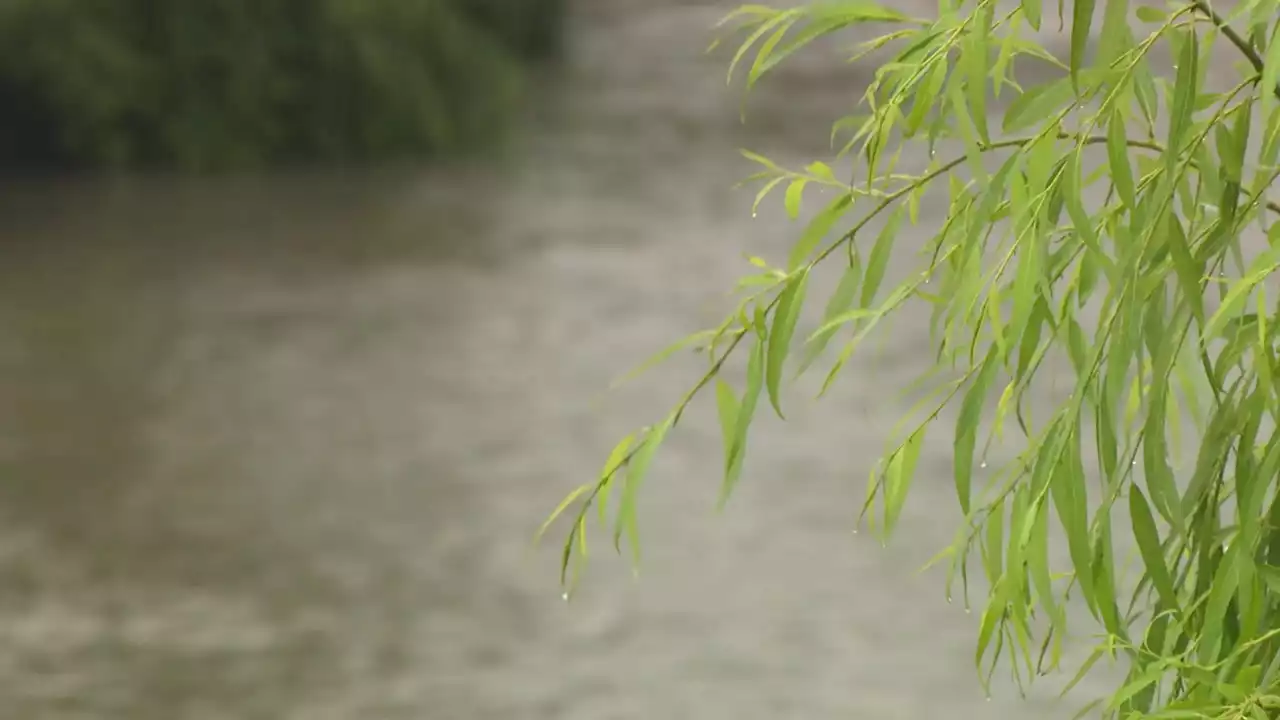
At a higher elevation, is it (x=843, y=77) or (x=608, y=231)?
(x=843, y=77)

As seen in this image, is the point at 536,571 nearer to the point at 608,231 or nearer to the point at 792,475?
the point at 792,475

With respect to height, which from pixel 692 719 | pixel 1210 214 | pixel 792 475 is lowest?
pixel 1210 214

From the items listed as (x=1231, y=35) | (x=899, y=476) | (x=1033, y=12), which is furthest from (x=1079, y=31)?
(x=899, y=476)

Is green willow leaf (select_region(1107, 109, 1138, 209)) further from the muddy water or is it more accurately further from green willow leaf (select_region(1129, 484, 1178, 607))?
the muddy water

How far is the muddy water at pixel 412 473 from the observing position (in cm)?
439

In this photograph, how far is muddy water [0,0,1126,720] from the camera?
439 centimetres

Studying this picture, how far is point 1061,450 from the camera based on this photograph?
4.24 feet

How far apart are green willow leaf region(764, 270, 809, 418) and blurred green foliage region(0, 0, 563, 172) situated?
823 centimetres

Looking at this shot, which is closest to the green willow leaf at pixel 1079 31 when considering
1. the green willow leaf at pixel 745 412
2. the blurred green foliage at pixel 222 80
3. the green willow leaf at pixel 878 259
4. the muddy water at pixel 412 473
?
the green willow leaf at pixel 878 259

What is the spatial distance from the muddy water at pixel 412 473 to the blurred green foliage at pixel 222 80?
0.27 m

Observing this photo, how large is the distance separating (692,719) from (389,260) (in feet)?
14.2

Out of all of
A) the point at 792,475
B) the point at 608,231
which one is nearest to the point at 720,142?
the point at 608,231

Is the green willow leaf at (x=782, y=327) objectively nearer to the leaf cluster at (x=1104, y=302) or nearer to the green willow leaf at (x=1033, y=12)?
the leaf cluster at (x=1104, y=302)

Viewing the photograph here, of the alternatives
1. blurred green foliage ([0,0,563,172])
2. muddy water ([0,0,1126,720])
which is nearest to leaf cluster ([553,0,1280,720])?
muddy water ([0,0,1126,720])
